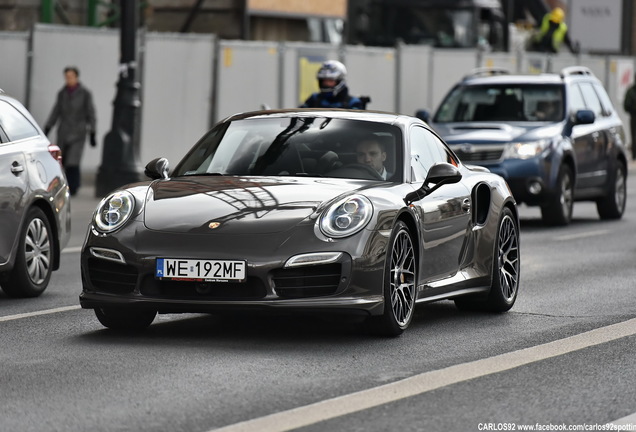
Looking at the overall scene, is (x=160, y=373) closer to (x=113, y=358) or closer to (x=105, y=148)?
(x=113, y=358)

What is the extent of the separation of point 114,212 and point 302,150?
4.40ft

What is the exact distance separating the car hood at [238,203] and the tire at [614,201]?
11.6 meters

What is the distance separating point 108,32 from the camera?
84.5 feet

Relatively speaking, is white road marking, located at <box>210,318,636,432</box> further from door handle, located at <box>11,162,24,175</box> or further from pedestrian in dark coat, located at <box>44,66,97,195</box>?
pedestrian in dark coat, located at <box>44,66,97,195</box>

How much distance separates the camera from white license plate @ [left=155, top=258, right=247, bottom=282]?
8.63 metres

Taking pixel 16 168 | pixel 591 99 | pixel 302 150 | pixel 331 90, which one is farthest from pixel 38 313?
pixel 591 99

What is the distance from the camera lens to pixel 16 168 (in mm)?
11266

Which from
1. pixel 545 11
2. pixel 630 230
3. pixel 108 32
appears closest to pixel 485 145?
pixel 630 230

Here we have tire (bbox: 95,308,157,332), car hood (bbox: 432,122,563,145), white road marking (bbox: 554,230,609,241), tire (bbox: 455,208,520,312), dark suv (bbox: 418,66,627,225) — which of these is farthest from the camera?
car hood (bbox: 432,122,563,145)

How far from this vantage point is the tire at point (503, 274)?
10633mm

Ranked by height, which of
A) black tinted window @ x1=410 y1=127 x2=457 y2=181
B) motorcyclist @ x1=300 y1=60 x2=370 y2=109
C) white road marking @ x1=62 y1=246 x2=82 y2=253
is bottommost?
white road marking @ x1=62 y1=246 x2=82 y2=253

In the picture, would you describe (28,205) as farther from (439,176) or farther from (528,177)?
(528,177)

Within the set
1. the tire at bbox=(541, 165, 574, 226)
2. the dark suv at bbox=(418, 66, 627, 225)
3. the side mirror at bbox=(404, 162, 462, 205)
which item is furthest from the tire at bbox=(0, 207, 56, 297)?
the tire at bbox=(541, 165, 574, 226)

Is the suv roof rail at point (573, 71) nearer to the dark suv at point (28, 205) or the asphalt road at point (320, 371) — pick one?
the asphalt road at point (320, 371)
